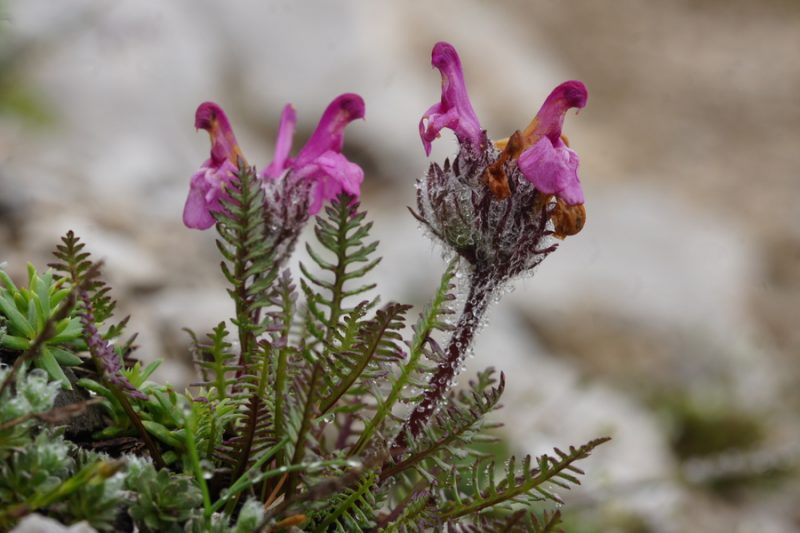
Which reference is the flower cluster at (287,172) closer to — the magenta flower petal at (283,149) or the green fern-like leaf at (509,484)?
the magenta flower petal at (283,149)

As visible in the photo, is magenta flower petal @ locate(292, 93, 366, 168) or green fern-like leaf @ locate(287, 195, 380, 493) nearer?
green fern-like leaf @ locate(287, 195, 380, 493)

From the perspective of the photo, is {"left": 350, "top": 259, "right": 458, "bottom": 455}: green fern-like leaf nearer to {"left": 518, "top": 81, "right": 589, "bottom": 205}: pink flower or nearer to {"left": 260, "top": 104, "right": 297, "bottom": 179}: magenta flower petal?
{"left": 518, "top": 81, "right": 589, "bottom": 205}: pink flower

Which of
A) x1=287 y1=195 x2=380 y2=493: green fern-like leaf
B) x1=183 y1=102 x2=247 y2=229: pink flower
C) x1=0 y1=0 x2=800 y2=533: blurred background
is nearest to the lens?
x1=287 y1=195 x2=380 y2=493: green fern-like leaf

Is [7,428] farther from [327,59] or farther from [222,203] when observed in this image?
[327,59]

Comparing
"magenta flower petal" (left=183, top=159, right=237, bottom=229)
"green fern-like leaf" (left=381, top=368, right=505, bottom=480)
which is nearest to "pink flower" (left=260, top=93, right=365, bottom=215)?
"magenta flower petal" (left=183, top=159, right=237, bottom=229)

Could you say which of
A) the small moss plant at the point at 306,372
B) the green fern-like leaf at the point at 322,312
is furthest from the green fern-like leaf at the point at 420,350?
the green fern-like leaf at the point at 322,312

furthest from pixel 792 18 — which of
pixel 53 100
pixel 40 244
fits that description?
pixel 40 244
